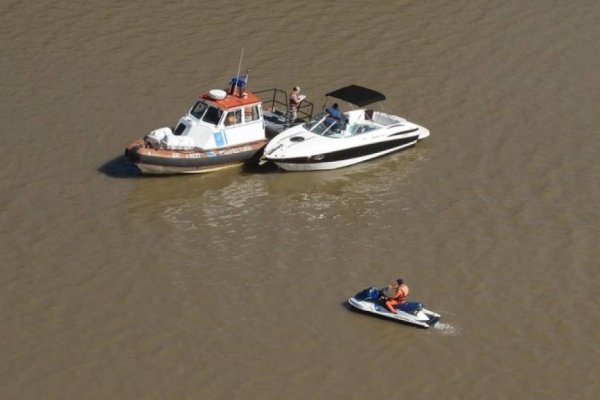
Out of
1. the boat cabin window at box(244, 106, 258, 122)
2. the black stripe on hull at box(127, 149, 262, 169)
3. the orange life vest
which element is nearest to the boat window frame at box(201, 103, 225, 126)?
the boat cabin window at box(244, 106, 258, 122)

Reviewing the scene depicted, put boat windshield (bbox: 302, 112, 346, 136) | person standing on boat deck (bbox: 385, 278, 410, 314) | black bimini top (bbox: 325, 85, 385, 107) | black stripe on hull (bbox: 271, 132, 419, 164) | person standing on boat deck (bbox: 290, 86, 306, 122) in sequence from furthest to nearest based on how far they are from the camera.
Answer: person standing on boat deck (bbox: 290, 86, 306, 122)
black bimini top (bbox: 325, 85, 385, 107)
boat windshield (bbox: 302, 112, 346, 136)
black stripe on hull (bbox: 271, 132, 419, 164)
person standing on boat deck (bbox: 385, 278, 410, 314)

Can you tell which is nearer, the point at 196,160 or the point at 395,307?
the point at 395,307

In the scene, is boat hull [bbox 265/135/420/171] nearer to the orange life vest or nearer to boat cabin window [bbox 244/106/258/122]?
boat cabin window [bbox 244/106/258/122]

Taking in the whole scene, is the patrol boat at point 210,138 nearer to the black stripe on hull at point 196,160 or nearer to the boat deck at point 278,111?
the black stripe on hull at point 196,160

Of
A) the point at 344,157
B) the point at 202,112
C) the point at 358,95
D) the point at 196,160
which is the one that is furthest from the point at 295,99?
the point at 196,160

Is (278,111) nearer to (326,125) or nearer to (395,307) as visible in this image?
(326,125)

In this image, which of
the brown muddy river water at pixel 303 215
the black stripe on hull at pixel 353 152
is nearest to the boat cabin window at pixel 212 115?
the brown muddy river water at pixel 303 215
